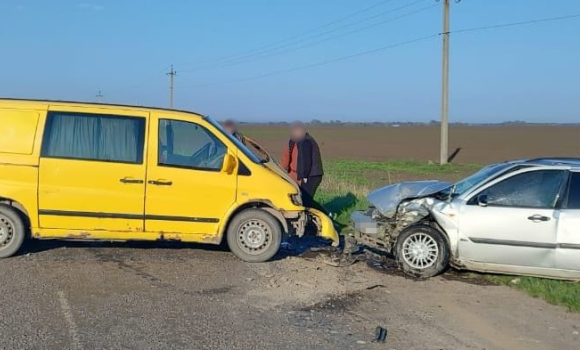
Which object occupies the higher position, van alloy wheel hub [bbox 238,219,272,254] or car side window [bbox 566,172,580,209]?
car side window [bbox 566,172,580,209]

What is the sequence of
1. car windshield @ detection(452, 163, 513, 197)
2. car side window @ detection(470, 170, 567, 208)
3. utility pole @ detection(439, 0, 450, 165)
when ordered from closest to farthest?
car side window @ detection(470, 170, 567, 208) < car windshield @ detection(452, 163, 513, 197) < utility pole @ detection(439, 0, 450, 165)

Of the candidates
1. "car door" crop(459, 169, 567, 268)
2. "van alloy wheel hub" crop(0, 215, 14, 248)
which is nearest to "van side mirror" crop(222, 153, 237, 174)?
"van alloy wheel hub" crop(0, 215, 14, 248)

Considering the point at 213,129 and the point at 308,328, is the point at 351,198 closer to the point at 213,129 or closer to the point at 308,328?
the point at 213,129

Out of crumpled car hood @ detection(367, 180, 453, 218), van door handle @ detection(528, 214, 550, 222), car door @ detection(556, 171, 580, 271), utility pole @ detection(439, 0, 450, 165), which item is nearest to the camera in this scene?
car door @ detection(556, 171, 580, 271)

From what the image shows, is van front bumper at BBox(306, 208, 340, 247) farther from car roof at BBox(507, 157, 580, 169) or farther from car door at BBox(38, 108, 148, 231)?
car roof at BBox(507, 157, 580, 169)

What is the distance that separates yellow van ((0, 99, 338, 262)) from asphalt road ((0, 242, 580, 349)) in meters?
0.39

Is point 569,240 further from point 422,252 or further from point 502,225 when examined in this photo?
point 422,252

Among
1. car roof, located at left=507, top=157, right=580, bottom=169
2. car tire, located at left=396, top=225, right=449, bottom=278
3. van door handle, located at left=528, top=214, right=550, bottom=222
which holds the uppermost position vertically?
car roof, located at left=507, top=157, right=580, bottom=169

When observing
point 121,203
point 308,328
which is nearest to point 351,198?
point 121,203

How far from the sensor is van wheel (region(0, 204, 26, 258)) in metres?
8.44

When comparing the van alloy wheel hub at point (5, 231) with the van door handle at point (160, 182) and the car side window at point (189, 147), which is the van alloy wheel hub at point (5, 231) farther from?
the car side window at point (189, 147)

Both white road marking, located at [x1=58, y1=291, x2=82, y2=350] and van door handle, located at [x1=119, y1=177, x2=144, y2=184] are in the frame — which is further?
van door handle, located at [x1=119, y1=177, x2=144, y2=184]

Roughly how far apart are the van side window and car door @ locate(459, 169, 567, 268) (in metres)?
4.17

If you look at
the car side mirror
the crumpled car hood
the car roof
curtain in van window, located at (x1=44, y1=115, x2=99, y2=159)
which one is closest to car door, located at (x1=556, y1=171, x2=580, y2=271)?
the car roof
